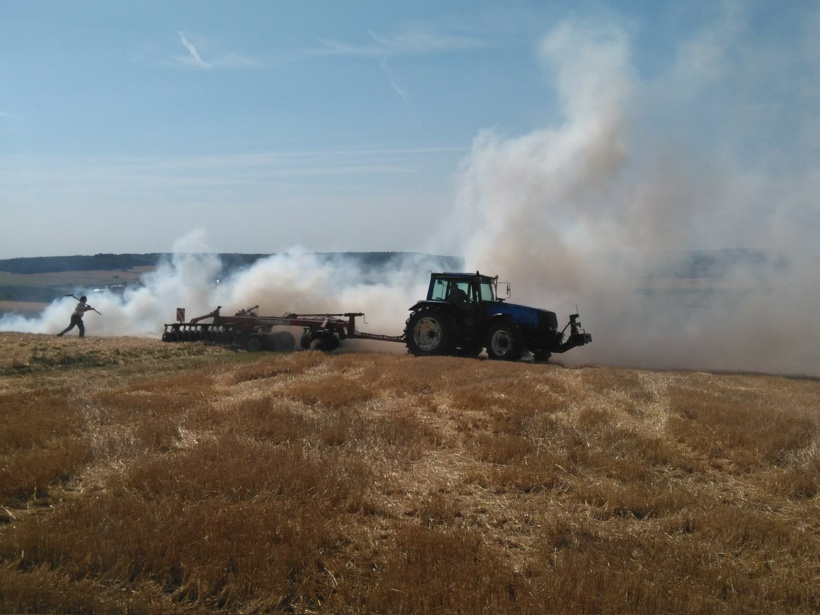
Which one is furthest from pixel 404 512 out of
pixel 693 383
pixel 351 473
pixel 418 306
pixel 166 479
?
pixel 418 306

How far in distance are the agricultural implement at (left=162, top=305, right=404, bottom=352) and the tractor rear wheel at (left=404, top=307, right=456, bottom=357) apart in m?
1.00

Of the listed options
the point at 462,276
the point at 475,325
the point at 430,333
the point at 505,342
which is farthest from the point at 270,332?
the point at 505,342

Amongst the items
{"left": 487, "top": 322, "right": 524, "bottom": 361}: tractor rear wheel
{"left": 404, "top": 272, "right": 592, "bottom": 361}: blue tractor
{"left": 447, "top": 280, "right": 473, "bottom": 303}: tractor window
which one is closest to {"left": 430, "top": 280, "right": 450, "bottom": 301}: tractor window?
{"left": 404, "top": 272, "right": 592, "bottom": 361}: blue tractor

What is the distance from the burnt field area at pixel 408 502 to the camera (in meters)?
5.27

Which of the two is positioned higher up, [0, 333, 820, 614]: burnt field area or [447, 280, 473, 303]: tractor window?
[447, 280, 473, 303]: tractor window

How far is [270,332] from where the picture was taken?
79.6 feet

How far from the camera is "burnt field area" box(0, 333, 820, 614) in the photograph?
5.27m

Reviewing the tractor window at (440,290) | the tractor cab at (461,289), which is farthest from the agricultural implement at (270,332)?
the tractor cab at (461,289)

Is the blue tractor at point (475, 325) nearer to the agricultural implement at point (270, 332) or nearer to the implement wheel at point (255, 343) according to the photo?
the agricultural implement at point (270, 332)

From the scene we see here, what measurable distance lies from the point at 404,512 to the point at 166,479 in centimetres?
243

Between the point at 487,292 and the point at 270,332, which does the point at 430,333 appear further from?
the point at 270,332

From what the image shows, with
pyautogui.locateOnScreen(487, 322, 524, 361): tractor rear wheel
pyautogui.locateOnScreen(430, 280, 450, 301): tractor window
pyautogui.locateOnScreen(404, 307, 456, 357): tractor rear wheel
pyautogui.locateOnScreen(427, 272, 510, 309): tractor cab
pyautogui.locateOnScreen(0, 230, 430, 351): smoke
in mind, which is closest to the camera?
pyautogui.locateOnScreen(487, 322, 524, 361): tractor rear wheel

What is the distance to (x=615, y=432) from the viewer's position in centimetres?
997

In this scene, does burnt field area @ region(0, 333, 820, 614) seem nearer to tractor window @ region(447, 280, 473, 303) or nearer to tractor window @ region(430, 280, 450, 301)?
tractor window @ region(447, 280, 473, 303)
